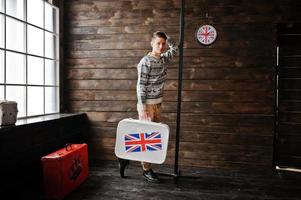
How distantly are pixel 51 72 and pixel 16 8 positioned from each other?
1078 millimetres

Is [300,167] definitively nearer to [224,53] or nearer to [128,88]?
[224,53]

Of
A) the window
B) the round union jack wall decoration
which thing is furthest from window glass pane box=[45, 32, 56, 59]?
the round union jack wall decoration

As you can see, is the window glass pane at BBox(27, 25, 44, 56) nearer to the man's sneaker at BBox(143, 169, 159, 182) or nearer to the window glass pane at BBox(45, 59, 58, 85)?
the window glass pane at BBox(45, 59, 58, 85)

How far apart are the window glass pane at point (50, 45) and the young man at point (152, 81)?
1.55 meters

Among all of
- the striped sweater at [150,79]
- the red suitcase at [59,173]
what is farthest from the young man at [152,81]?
the red suitcase at [59,173]

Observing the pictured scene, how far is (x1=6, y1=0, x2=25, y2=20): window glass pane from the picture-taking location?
3.03 metres

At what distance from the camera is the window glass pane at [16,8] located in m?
3.03

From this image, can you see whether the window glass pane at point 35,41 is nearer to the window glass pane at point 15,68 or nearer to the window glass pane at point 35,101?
the window glass pane at point 15,68

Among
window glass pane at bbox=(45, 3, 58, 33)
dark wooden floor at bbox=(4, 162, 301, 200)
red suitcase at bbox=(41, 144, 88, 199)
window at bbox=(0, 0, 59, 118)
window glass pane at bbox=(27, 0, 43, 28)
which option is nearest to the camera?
red suitcase at bbox=(41, 144, 88, 199)

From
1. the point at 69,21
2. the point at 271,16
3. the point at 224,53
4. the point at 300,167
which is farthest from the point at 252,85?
the point at 69,21

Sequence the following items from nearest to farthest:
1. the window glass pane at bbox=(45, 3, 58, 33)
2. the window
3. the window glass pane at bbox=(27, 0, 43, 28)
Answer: the window < the window glass pane at bbox=(27, 0, 43, 28) < the window glass pane at bbox=(45, 3, 58, 33)

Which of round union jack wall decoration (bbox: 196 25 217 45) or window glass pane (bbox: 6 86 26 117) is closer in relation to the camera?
window glass pane (bbox: 6 86 26 117)

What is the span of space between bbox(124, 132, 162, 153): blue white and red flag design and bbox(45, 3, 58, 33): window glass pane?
6.84 ft

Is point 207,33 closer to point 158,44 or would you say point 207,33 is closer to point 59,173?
point 158,44
